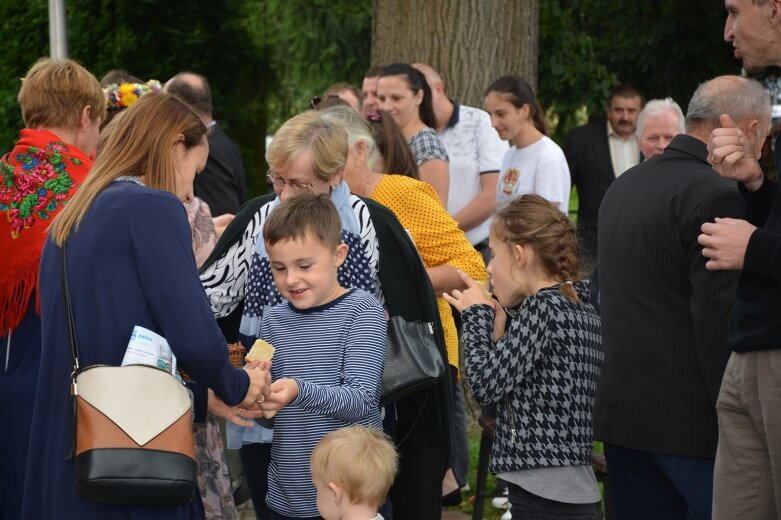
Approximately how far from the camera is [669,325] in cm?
406

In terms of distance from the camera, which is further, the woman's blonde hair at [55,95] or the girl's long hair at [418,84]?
the girl's long hair at [418,84]

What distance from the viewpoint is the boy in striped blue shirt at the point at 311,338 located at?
374 centimetres

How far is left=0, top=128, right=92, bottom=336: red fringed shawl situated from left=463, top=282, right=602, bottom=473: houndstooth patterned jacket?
162 centimetres

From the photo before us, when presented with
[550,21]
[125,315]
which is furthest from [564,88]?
A: [125,315]

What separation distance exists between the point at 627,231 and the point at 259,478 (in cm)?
160

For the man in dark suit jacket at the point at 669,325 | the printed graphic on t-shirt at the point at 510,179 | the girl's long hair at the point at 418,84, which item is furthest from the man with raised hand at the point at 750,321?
the printed graphic on t-shirt at the point at 510,179

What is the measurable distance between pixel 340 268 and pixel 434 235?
0.68 m

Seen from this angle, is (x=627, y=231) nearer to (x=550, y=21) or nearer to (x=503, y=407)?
(x=503, y=407)

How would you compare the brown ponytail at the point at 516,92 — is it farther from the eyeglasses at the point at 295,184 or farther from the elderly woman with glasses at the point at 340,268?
the eyeglasses at the point at 295,184

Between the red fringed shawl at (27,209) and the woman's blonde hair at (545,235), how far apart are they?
64.6 inches

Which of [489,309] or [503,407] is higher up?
[489,309]

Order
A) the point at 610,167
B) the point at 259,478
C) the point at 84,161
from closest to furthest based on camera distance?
the point at 259,478 < the point at 84,161 < the point at 610,167

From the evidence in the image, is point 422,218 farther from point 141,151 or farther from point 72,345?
point 72,345

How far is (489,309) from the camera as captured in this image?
4.04 metres
